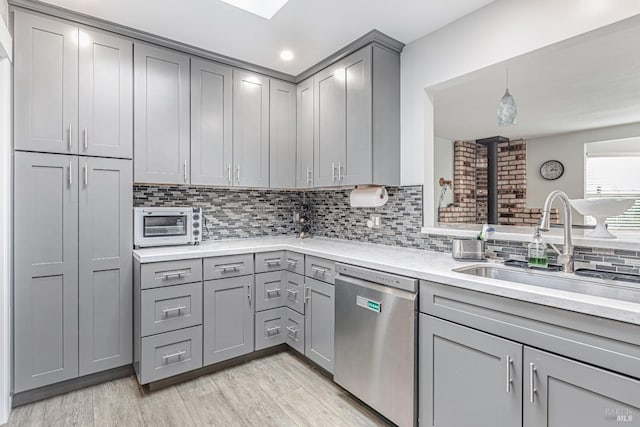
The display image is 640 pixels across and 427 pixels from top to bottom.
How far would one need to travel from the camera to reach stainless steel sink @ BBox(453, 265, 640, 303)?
1.42m

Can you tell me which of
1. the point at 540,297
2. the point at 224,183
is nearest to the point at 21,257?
the point at 224,183

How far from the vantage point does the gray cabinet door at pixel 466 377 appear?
1329 mm

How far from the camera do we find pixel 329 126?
2777mm

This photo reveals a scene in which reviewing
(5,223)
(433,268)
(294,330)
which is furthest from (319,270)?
(5,223)

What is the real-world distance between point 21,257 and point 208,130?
4.91ft

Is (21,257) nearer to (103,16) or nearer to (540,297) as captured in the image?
(103,16)

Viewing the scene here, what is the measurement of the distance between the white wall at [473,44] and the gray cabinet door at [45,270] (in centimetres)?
239

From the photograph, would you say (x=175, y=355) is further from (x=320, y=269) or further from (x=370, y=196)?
(x=370, y=196)

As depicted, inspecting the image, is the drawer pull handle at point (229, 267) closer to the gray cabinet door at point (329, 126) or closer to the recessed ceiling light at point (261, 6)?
the gray cabinet door at point (329, 126)

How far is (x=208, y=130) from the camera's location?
2.71m

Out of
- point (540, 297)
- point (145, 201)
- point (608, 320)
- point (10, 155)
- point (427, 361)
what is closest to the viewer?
point (608, 320)

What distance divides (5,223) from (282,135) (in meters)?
2.09

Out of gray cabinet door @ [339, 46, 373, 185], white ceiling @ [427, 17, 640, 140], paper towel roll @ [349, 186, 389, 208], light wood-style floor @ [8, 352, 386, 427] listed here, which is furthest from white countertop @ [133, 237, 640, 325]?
white ceiling @ [427, 17, 640, 140]

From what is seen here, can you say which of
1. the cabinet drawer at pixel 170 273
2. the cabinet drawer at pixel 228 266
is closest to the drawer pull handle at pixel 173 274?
the cabinet drawer at pixel 170 273
